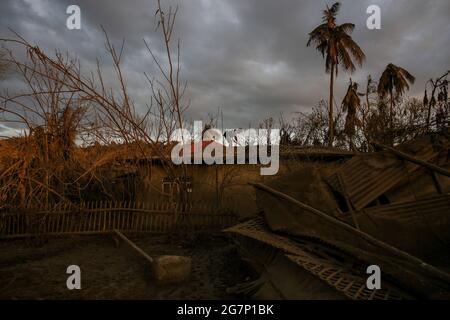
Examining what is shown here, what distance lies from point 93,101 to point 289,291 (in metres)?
6.73

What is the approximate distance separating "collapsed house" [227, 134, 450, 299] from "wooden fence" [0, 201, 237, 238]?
3707 millimetres

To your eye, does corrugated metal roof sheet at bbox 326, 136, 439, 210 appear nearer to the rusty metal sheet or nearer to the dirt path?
the rusty metal sheet

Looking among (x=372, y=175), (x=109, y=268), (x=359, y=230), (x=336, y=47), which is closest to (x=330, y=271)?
(x=359, y=230)

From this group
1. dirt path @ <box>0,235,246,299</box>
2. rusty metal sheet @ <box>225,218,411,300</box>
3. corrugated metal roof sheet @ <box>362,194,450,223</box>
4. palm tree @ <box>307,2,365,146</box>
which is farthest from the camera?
palm tree @ <box>307,2,365,146</box>

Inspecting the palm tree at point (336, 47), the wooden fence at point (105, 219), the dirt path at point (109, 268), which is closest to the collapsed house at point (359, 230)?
the dirt path at point (109, 268)

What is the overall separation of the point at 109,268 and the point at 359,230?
4556mm

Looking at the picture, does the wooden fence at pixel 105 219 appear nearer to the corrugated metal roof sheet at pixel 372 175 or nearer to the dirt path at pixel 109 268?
the dirt path at pixel 109 268

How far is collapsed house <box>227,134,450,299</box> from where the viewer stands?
3037 mm

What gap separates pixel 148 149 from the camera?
998 cm

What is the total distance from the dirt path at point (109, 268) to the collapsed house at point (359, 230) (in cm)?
75

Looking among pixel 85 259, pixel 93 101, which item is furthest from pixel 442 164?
pixel 93 101

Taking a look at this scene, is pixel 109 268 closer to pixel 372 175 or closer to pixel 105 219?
pixel 105 219

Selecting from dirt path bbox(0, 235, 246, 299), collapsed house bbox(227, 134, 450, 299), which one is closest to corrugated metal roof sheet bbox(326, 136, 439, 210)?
collapsed house bbox(227, 134, 450, 299)

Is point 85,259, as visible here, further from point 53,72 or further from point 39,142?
point 53,72
